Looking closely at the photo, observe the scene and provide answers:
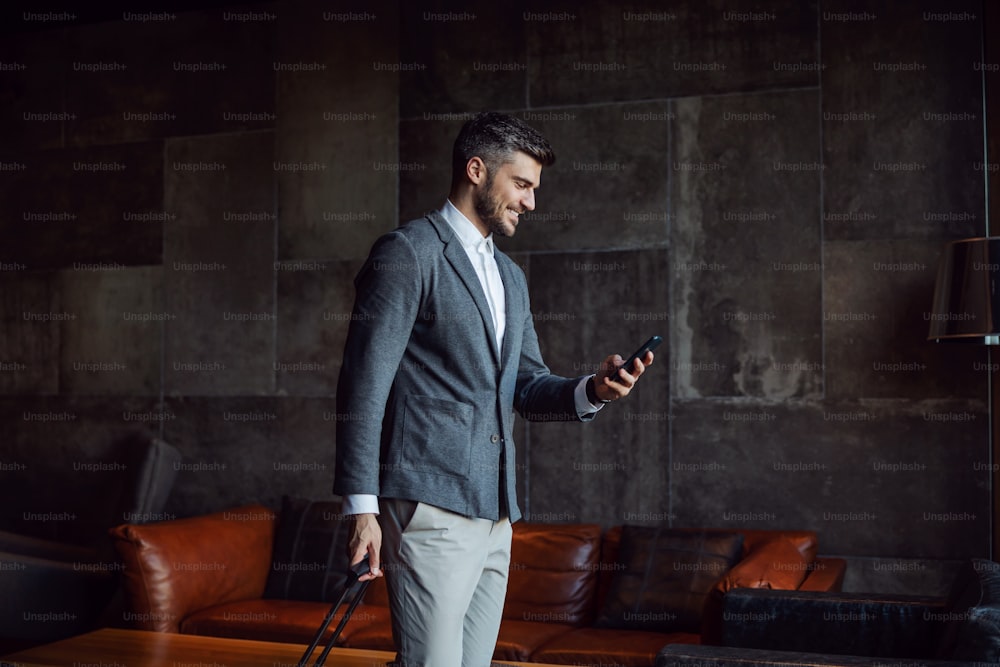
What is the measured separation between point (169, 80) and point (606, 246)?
2304 mm

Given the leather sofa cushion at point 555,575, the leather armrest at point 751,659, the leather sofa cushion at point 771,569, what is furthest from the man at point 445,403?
the leather sofa cushion at point 555,575

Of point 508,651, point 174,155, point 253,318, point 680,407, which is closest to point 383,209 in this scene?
point 253,318

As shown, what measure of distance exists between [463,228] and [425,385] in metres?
0.36

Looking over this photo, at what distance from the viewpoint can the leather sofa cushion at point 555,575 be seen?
147 inches

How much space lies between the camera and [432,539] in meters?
1.88

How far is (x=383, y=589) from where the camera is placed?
13.0ft

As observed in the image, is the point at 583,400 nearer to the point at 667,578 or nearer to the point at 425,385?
the point at 425,385

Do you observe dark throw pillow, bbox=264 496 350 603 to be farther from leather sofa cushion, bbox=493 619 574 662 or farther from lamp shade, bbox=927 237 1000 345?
lamp shade, bbox=927 237 1000 345

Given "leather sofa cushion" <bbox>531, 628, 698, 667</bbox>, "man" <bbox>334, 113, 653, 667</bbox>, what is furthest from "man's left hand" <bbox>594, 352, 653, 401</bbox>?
"leather sofa cushion" <bbox>531, 628, 698, 667</bbox>

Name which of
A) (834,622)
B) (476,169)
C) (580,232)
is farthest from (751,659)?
(580,232)

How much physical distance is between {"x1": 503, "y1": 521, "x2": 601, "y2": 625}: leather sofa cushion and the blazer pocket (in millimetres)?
1961

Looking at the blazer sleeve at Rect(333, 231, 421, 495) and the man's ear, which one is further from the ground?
the man's ear

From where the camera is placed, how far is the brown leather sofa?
3355 mm

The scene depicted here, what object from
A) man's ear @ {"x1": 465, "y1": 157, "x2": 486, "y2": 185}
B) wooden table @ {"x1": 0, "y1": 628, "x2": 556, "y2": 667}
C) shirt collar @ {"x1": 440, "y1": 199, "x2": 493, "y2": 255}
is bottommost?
wooden table @ {"x1": 0, "y1": 628, "x2": 556, "y2": 667}
